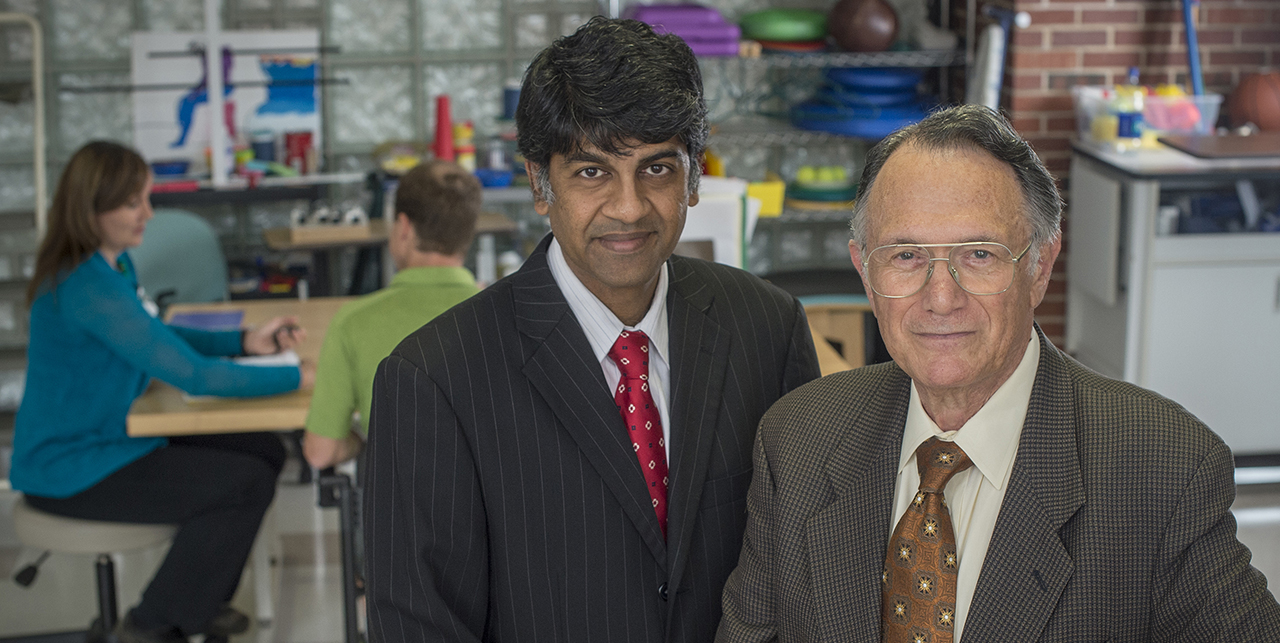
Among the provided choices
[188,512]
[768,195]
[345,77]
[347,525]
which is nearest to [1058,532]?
[347,525]

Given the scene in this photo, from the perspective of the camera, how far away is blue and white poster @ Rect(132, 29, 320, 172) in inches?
194

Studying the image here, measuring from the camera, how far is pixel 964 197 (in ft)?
3.82

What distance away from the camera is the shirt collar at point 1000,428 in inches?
47.7

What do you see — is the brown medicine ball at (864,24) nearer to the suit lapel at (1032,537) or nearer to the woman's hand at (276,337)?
the woman's hand at (276,337)

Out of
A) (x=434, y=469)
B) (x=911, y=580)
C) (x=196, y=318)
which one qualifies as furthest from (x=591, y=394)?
(x=196, y=318)

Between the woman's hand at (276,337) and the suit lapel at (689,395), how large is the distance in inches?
73.1

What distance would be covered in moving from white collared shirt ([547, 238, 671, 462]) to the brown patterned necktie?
1.03ft

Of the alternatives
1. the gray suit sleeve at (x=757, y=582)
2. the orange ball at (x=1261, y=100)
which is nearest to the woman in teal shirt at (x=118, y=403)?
the gray suit sleeve at (x=757, y=582)

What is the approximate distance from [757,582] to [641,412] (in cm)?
25

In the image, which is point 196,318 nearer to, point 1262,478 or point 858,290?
point 858,290

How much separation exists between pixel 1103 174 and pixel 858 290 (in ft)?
3.16

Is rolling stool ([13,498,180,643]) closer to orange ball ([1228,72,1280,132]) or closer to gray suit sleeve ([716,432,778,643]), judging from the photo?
gray suit sleeve ([716,432,778,643])

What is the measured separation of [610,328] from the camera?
1.44 meters

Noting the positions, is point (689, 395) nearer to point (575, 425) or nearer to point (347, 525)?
point (575, 425)
